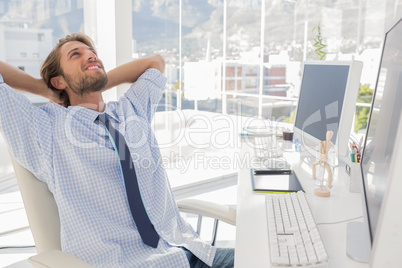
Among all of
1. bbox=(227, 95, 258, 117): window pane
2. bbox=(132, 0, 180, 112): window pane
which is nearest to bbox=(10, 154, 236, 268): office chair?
bbox=(132, 0, 180, 112): window pane

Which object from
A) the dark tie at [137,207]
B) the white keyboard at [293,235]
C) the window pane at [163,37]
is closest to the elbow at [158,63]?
the dark tie at [137,207]

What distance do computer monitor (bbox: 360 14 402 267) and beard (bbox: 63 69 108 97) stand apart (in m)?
1.04

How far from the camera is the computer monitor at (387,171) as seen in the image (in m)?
0.57

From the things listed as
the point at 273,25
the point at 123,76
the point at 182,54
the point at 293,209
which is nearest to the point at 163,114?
the point at 182,54

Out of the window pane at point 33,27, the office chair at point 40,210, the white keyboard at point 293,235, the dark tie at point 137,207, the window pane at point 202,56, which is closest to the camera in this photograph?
the white keyboard at point 293,235

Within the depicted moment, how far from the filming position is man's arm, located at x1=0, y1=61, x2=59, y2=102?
1.48 m

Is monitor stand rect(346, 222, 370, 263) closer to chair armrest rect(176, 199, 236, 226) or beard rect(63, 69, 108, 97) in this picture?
chair armrest rect(176, 199, 236, 226)

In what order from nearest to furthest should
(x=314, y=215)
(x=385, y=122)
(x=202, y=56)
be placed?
(x=385, y=122) < (x=314, y=215) < (x=202, y=56)

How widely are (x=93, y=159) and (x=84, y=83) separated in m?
0.36

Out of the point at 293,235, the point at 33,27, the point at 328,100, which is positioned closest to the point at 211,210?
the point at 293,235

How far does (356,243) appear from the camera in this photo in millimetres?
974

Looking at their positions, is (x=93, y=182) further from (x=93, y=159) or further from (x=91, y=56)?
(x=91, y=56)

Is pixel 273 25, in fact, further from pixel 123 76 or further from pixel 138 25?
pixel 123 76

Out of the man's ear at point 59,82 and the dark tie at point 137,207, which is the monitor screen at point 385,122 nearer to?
the dark tie at point 137,207
